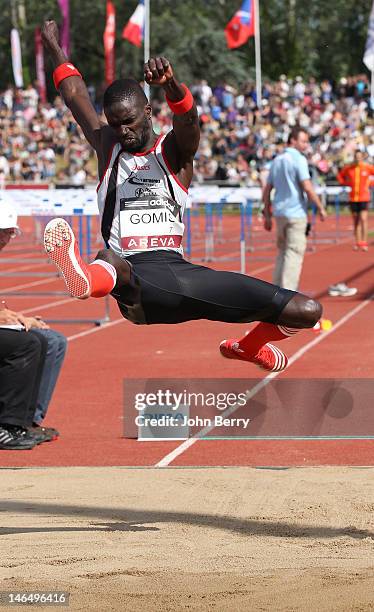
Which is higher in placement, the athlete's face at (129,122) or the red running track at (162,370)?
the athlete's face at (129,122)

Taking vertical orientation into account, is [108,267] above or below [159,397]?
above

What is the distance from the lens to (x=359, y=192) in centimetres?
2253

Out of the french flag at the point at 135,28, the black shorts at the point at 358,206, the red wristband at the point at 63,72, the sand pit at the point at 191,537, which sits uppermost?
the french flag at the point at 135,28

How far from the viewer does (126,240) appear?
605 centimetres

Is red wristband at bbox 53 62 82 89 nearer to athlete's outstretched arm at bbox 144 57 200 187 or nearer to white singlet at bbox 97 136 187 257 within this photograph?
white singlet at bbox 97 136 187 257

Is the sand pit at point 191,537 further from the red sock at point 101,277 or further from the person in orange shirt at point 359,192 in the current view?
the person in orange shirt at point 359,192

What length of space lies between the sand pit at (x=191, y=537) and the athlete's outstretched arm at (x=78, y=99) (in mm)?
2029

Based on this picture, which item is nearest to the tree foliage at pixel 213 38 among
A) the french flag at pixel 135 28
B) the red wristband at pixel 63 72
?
the french flag at pixel 135 28

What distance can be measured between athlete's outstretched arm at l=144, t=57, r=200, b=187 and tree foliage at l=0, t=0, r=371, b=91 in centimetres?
5253

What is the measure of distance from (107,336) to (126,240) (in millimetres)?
8159

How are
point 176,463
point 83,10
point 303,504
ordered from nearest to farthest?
point 303,504 → point 176,463 → point 83,10

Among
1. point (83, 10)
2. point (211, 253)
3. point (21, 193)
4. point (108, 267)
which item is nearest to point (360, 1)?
point (83, 10)

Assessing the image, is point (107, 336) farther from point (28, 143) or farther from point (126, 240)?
point (28, 143)

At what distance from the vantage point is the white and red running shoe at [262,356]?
6629 mm
